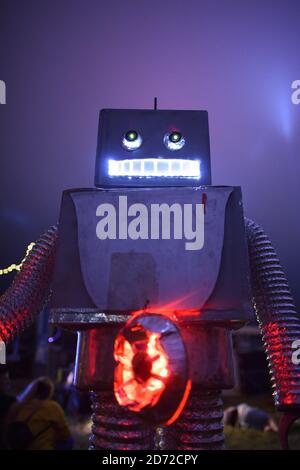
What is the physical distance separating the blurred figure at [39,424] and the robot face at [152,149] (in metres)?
2.56

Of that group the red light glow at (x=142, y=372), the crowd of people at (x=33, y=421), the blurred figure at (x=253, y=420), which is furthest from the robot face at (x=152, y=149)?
the blurred figure at (x=253, y=420)

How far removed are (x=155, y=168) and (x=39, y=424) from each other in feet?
9.27

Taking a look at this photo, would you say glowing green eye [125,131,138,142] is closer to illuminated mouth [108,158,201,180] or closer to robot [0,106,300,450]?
illuminated mouth [108,158,201,180]

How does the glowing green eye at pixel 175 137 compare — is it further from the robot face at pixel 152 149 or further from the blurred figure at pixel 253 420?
the blurred figure at pixel 253 420

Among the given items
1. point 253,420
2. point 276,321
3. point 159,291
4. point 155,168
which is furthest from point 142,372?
point 253,420

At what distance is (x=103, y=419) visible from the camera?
87.2 inches

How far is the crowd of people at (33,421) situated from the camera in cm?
401

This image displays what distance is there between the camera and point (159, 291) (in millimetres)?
2277

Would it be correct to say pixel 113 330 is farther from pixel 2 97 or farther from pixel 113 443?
pixel 2 97

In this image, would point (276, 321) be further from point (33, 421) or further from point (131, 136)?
point (33, 421)

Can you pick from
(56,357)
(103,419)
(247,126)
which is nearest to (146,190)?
(103,419)

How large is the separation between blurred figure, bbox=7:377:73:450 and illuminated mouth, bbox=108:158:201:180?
8.42ft

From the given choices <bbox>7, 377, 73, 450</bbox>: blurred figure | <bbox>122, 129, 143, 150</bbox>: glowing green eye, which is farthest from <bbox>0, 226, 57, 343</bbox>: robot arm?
<bbox>7, 377, 73, 450</bbox>: blurred figure

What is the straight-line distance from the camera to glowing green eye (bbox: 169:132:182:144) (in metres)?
2.78
